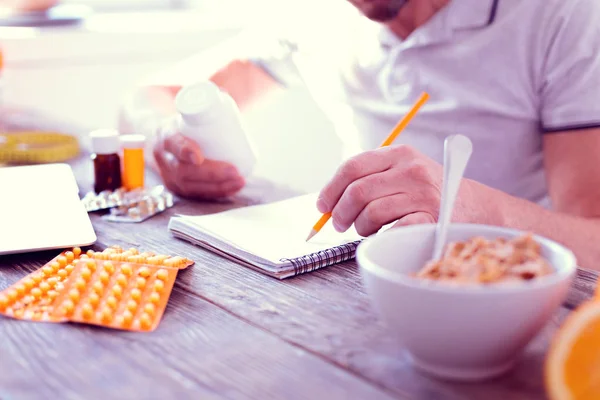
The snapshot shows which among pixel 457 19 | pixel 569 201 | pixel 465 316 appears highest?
pixel 457 19

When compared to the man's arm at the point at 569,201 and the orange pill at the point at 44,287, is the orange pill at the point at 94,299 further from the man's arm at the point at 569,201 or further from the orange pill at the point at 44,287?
the man's arm at the point at 569,201

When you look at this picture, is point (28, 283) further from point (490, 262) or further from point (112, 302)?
point (490, 262)

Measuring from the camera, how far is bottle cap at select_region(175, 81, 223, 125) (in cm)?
109

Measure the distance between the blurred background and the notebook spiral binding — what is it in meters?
1.30

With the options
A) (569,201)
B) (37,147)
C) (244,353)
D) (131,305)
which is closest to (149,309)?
(131,305)

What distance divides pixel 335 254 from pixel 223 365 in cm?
27

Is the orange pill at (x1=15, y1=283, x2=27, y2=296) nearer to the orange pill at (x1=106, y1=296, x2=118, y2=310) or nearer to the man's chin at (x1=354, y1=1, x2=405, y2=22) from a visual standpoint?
the orange pill at (x1=106, y1=296, x2=118, y2=310)

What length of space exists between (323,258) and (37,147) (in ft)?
2.66

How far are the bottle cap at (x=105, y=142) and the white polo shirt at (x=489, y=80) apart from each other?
550mm

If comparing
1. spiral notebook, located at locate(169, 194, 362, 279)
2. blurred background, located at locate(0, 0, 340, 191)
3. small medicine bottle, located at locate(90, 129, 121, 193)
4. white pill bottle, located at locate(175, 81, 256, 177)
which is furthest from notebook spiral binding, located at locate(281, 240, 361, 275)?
blurred background, located at locate(0, 0, 340, 191)

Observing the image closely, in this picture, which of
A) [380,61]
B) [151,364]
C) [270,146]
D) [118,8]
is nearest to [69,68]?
[118,8]

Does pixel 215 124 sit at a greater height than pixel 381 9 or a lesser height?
lesser

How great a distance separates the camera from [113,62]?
2533mm

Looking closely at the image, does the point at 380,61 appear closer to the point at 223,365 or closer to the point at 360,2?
the point at 360,2
